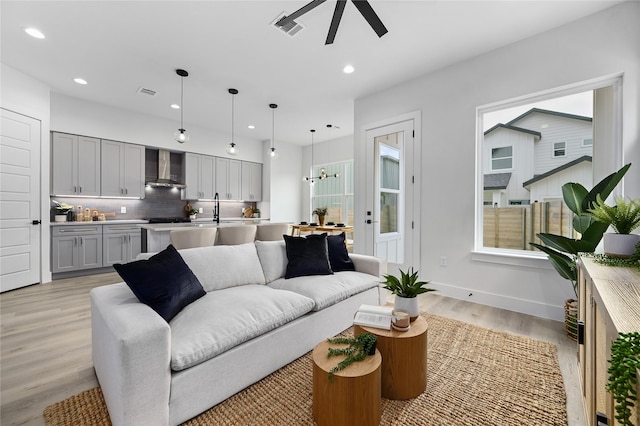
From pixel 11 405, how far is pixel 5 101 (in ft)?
13.6

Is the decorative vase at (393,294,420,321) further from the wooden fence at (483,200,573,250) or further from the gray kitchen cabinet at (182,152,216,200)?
the gray kitchen cabinet at (182,152,216,200)

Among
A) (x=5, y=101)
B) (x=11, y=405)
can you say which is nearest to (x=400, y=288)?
(x=11, y=405)

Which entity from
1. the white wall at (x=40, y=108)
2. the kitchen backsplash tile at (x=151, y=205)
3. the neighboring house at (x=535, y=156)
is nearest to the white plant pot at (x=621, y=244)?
the neighboring house at (x=535, y=156)

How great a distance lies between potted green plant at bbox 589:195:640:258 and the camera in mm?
1497

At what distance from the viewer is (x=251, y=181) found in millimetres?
7387

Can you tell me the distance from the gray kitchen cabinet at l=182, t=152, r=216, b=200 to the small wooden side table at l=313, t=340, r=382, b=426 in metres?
5.79

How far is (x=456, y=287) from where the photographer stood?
138 inches

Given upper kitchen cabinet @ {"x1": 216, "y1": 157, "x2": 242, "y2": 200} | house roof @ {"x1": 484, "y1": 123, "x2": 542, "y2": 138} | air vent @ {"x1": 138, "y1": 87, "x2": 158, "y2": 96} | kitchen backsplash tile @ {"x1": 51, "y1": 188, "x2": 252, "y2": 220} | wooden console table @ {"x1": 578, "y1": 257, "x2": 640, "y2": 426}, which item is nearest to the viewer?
wooden console table @ {"x1": 578, "y1": 257, "x2": 640, "y2": 426}

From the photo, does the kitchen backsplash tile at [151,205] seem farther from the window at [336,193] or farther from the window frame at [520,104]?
the window frame at [520,104]

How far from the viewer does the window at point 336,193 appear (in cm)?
719

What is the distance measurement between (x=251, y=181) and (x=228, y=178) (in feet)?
2.14

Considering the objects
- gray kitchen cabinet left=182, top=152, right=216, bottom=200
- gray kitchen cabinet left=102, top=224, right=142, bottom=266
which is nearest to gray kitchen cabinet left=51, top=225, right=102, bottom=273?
gray kitchen cabinet left=102, top=224, right=142, bottom=266

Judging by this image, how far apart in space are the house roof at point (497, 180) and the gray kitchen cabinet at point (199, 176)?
5.62 meters

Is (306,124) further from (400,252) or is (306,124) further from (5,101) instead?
(5,101)
